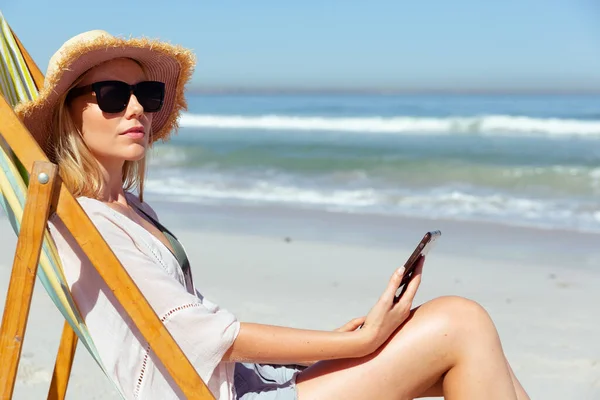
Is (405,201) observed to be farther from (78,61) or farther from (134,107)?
(78,61)

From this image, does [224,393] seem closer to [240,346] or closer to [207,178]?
[240,346]

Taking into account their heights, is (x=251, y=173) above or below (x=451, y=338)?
below

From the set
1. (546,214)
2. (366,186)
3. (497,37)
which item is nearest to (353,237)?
(546,214)

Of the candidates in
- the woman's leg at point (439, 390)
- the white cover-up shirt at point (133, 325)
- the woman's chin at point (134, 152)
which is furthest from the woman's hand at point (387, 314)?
the woman's chin at point (134, 152)

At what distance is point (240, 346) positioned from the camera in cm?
200

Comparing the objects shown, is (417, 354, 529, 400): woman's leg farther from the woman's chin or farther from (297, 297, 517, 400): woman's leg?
the woman's chin

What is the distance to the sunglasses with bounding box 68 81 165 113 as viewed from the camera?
2.20 metres

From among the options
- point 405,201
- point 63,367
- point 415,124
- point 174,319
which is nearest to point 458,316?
point 174,319

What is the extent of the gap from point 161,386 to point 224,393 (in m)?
0.15

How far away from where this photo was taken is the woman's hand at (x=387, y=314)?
2.04 meters

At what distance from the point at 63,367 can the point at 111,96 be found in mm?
879

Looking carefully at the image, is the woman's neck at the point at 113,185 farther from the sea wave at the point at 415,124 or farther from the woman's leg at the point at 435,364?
the sea wave at the point at 415,124

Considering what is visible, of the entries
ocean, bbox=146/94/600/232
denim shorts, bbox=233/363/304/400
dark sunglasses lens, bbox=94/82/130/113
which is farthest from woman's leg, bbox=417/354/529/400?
ocean, bbox=146/94/600/232

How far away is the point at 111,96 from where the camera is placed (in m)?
2.20
